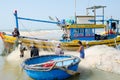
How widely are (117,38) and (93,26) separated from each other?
2220mm

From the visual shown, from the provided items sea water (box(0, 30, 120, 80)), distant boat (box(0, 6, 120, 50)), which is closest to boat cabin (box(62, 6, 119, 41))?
distant boat (box(0, 6, 120, 50))

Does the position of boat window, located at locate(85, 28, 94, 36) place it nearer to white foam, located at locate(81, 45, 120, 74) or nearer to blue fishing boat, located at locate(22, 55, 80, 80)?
white foam, located at locate(81, 45, 120, 74)

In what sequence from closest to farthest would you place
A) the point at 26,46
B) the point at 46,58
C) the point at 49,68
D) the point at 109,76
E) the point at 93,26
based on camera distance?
1. the point at 49,68
2. the point at 109,76
3. the point at 46,58
4. the point at 26,46
5. the point at 93,26

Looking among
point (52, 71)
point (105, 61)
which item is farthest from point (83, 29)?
point (52, 71)

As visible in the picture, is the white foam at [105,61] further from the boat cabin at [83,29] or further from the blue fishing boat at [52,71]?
the boat cabin at [83,29]

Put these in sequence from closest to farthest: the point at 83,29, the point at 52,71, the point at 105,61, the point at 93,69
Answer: the point at 52,71 → the point at 93,69 → the point at 105,61 → the point at 83,29

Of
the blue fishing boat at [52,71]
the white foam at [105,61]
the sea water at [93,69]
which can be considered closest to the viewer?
the blue fishing boat at [52,71]

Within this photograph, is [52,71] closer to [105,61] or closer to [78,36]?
[105,61]

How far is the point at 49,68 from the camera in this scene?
10516 mm

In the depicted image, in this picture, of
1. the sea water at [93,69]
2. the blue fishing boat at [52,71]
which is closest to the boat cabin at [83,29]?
the sea water at [93,69]

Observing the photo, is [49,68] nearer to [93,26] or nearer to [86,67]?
[86,67]

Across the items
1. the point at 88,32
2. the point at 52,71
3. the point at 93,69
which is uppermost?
the point at 88,32

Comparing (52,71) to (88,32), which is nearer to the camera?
(52,71)

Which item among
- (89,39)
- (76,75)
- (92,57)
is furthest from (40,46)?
(76,75)
